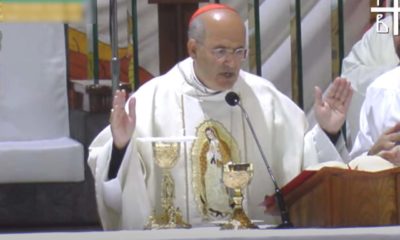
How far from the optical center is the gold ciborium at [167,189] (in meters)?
3.51

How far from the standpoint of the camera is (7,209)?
532 centimetres

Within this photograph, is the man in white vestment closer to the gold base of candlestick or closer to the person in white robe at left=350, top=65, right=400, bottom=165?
the gold base of candlestick

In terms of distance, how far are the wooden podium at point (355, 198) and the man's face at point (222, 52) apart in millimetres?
697

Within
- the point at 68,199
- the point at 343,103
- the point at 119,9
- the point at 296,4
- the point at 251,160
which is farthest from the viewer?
the point at 119,9

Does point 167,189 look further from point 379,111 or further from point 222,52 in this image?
point 379,111

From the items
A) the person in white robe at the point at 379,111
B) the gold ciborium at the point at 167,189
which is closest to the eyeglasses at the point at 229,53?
the gold ciborium at the point at 167,189

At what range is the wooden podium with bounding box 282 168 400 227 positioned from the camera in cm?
315

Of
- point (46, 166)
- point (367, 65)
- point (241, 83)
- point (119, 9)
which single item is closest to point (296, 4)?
point (367, 65)

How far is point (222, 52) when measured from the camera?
3818 mm

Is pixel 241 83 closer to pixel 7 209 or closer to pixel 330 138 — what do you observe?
pixel 330 138

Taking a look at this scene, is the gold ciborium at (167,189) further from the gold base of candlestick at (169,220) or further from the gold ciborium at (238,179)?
the gold ciborium at (238,179)

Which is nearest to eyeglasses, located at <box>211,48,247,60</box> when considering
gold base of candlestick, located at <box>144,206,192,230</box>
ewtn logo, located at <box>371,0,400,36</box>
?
gold base of candlestick, located at <box>144,206,192,230</box>

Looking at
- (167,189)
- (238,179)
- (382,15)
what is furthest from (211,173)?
(382,15)

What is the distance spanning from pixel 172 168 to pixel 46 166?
1.60 m
